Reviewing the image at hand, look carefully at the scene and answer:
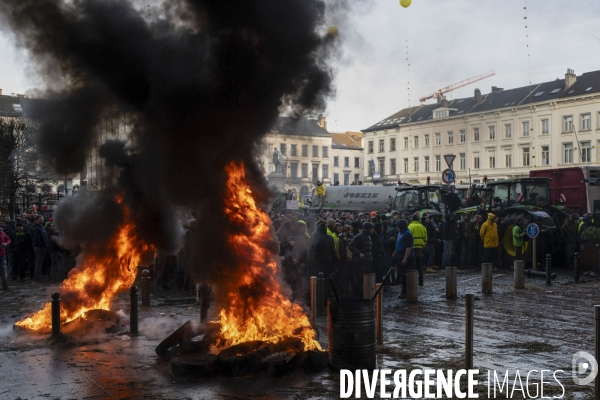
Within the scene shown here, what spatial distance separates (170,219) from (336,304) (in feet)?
17.7

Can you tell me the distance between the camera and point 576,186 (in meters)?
25.6

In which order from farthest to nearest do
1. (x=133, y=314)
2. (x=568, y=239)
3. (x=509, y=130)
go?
(x=509, y=130) → (x=568, y=239) → (x=133, y=314)

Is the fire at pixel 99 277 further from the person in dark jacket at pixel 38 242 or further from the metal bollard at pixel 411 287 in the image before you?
the person in dark jacket at pixel 38 242

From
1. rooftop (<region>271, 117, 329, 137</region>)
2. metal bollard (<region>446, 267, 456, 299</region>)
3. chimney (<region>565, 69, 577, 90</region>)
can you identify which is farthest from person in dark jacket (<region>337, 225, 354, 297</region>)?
chimney (<region>565, 69, 577, 90</region>)

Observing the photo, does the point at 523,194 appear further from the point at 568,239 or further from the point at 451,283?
the point at 451,283

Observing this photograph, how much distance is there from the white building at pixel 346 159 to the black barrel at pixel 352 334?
2855 inches

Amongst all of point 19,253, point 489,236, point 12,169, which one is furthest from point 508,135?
point 12,169

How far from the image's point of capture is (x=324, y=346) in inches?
387

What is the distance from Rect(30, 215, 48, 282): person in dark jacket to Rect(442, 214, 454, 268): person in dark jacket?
39.3 ft

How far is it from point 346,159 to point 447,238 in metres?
65.6

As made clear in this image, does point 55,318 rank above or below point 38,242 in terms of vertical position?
below

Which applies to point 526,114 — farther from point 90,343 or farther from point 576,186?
point 90,343

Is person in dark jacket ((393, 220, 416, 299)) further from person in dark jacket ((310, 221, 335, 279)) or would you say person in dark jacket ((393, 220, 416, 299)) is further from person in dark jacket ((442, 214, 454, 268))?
person in dark jacket ((442, 214, 454, 268))

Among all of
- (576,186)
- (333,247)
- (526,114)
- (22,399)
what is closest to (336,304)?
(22,399)
